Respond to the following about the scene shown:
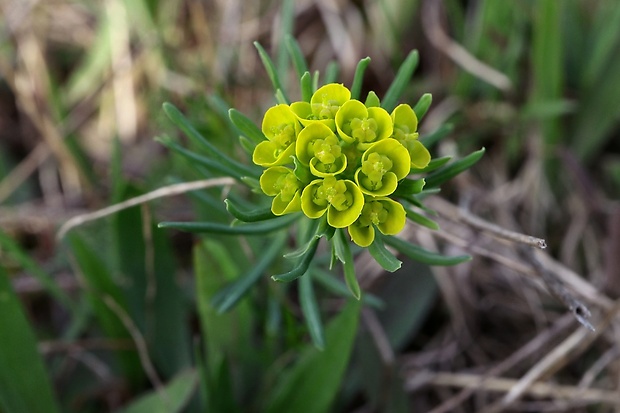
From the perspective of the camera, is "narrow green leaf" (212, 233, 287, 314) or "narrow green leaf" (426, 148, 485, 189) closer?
"narrow green leaf" (426, 148, 485, 189)

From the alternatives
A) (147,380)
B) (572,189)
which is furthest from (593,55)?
(147,380)

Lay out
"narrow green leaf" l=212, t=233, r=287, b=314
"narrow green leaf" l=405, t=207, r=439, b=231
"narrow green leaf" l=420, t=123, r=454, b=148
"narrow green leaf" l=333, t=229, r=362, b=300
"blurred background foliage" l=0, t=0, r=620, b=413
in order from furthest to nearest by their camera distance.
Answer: "blurred background foliage" l=0, t=0, r=620, b=413 < "narrow green leaf" l=212, t=233, r=287, b=314 < "narrow green leaf" l=420, t=123, r=454, b=148 < "narrow green leaf" l=405, t=207, r=439, b=231 < "narrow green leaf" l=333, t=229, r=362, b=300

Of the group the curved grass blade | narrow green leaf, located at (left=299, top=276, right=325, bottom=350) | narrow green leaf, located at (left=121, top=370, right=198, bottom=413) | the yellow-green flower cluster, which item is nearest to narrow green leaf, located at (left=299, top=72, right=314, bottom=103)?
the yellow-green flower cluster

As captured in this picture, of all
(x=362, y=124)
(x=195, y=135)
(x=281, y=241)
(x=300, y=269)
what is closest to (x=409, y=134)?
(x=362, y=124)

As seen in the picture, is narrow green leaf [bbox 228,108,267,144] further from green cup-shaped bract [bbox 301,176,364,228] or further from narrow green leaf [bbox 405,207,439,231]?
narrow green leaf [bbox 405,207,439,231]

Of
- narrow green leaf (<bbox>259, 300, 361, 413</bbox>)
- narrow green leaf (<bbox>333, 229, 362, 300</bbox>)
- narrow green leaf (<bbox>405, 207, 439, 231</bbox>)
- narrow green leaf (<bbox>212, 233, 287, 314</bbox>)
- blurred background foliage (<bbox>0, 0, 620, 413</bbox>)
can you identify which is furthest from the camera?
blurred background foliage (<bbox>0, 0, 620, 413</bbox>)

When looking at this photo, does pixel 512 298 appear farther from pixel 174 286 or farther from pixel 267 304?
pixel 174 286

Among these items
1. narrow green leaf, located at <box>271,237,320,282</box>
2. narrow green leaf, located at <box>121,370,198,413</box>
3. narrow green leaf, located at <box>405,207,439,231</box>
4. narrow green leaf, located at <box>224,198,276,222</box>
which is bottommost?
→ narrow green leaf, located at <box>121,370,198,413</box>
